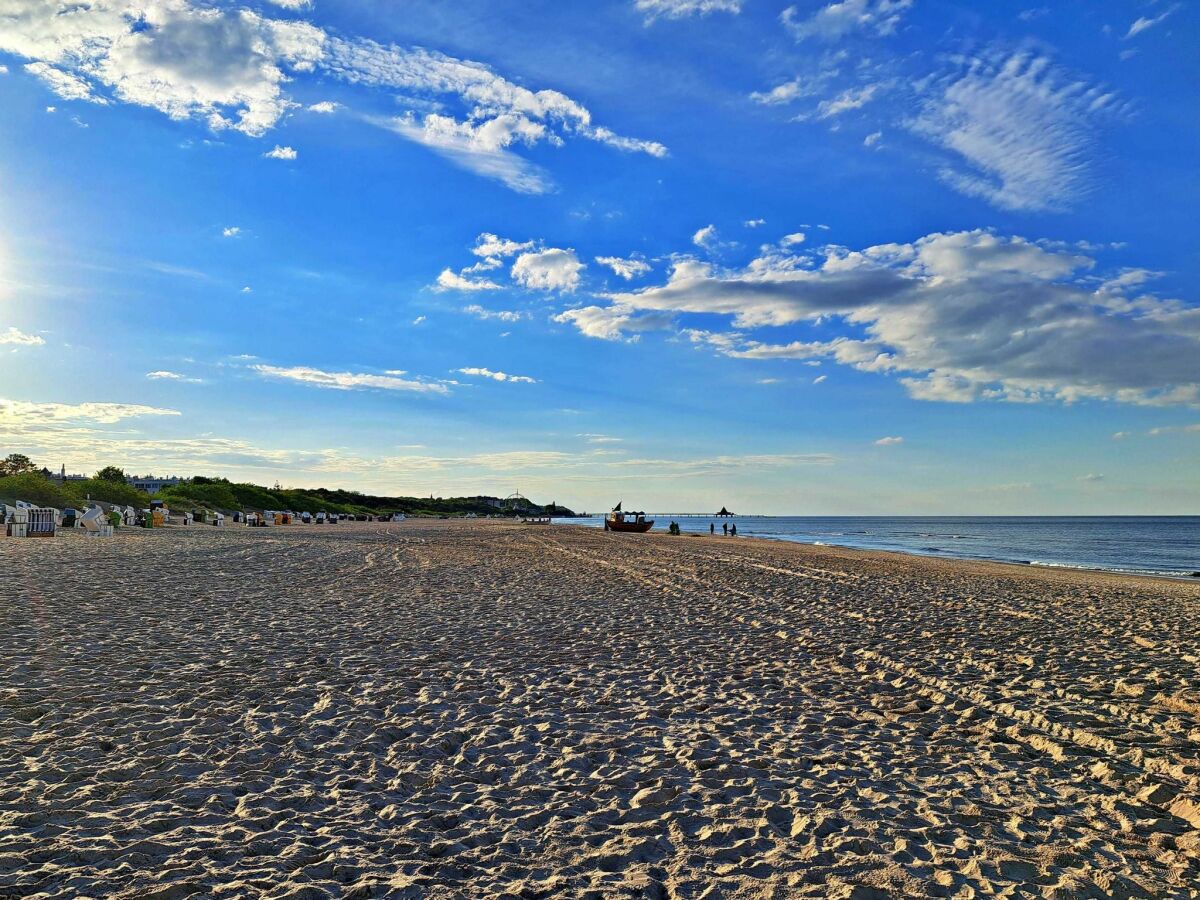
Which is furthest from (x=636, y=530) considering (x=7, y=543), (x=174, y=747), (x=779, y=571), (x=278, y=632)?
(x=174, y=747)

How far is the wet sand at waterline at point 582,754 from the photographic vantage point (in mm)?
4020

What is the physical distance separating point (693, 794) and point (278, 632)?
7.80m

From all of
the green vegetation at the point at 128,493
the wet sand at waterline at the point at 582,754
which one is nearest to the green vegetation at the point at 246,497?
the green vegetation at the point at 128,493

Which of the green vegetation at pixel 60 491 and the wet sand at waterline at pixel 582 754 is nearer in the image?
the wet sand at waterline at pixel 582 754

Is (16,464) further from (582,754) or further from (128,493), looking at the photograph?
(582,754)

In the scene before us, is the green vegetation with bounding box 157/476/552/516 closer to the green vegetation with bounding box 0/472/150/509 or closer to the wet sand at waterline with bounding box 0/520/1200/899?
the green vegetation with bounding box 0/472/150/509

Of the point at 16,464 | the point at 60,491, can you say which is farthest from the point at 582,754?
the point at 16,464

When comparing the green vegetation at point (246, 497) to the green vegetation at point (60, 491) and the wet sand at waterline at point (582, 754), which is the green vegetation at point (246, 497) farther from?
the wet sand at waterline at point (582, 754)

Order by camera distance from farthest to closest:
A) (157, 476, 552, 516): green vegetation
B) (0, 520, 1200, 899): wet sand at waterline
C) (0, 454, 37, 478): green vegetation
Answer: (157, 476, 552, 516): green vegetation → (0, 454, 37, 478): green vegetation → (0, 520, 1200, 899): wet sand at waterline

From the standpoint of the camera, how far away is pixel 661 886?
3.86m

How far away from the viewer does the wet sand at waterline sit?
4020 mm

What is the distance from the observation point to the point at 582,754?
5.87 metres

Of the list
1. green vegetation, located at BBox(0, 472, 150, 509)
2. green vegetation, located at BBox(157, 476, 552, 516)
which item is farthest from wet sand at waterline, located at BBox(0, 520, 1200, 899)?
green vegetation, located at BBox(157, 476, 552, 516)

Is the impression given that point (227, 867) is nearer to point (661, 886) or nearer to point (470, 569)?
point (661, 886)
